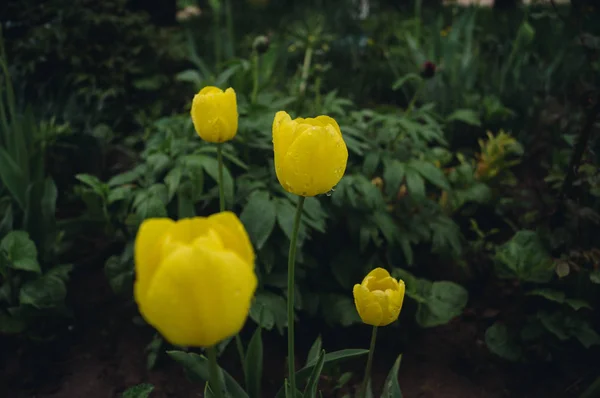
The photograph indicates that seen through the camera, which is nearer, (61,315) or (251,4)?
(61,315)

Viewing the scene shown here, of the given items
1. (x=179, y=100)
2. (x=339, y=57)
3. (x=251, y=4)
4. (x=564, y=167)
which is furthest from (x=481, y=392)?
(x=251, y=4)

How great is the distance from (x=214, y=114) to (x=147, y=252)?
605 mm

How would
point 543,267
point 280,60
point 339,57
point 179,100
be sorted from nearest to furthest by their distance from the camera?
point 543,267, point 179,100, point 280,60, point 339,57

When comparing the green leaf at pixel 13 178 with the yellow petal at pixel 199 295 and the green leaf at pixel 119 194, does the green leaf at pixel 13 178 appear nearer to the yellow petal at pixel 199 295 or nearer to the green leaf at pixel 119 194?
the green leaf at pixel 119 194

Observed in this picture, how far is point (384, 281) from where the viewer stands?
120cm

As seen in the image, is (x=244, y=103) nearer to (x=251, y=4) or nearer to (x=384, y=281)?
(x=384, y=281)

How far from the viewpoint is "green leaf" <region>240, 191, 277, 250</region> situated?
1715 mm

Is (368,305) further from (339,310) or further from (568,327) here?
(568,327)

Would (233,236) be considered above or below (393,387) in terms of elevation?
above

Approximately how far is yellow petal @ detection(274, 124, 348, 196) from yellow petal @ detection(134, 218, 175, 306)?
0.97 ft

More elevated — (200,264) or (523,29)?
(200,264)

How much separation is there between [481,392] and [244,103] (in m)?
1.24

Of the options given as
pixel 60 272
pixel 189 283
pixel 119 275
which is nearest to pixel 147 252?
pixel 189 283

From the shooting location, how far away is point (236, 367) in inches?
75.2
